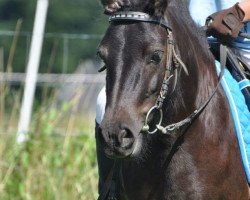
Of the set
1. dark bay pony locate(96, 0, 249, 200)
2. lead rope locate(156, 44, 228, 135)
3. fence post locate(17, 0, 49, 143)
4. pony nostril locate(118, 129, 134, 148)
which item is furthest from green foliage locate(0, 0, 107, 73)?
pony nostril locate(118, 129, 134, 148)

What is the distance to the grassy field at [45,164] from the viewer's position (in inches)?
295

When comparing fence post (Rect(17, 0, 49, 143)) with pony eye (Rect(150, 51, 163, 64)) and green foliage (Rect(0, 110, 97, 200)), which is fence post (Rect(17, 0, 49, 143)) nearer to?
green foliage (Rect(0, 110, 97, 200))

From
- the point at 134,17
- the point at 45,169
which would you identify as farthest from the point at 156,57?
the point at 45,169

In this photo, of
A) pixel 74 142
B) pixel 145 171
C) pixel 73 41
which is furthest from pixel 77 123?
pixel 145 171

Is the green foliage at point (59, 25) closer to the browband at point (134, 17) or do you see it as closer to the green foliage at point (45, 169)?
the green foliage at point (45, 169)

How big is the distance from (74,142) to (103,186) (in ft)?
11.8

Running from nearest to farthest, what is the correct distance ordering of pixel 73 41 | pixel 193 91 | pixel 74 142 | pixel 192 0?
pixel 193 91 < pixel 192 0 < pixel 74 142 < pixel 73 41

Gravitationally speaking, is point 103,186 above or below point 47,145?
above

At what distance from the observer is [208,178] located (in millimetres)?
4266

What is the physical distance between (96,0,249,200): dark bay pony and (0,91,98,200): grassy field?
286 centimetres

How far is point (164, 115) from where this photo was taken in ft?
13.5

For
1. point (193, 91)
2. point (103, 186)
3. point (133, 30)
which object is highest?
point (133, 30)

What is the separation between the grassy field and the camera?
748cm

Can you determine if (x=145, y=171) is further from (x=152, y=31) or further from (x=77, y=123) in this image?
(x=77, y=123)
